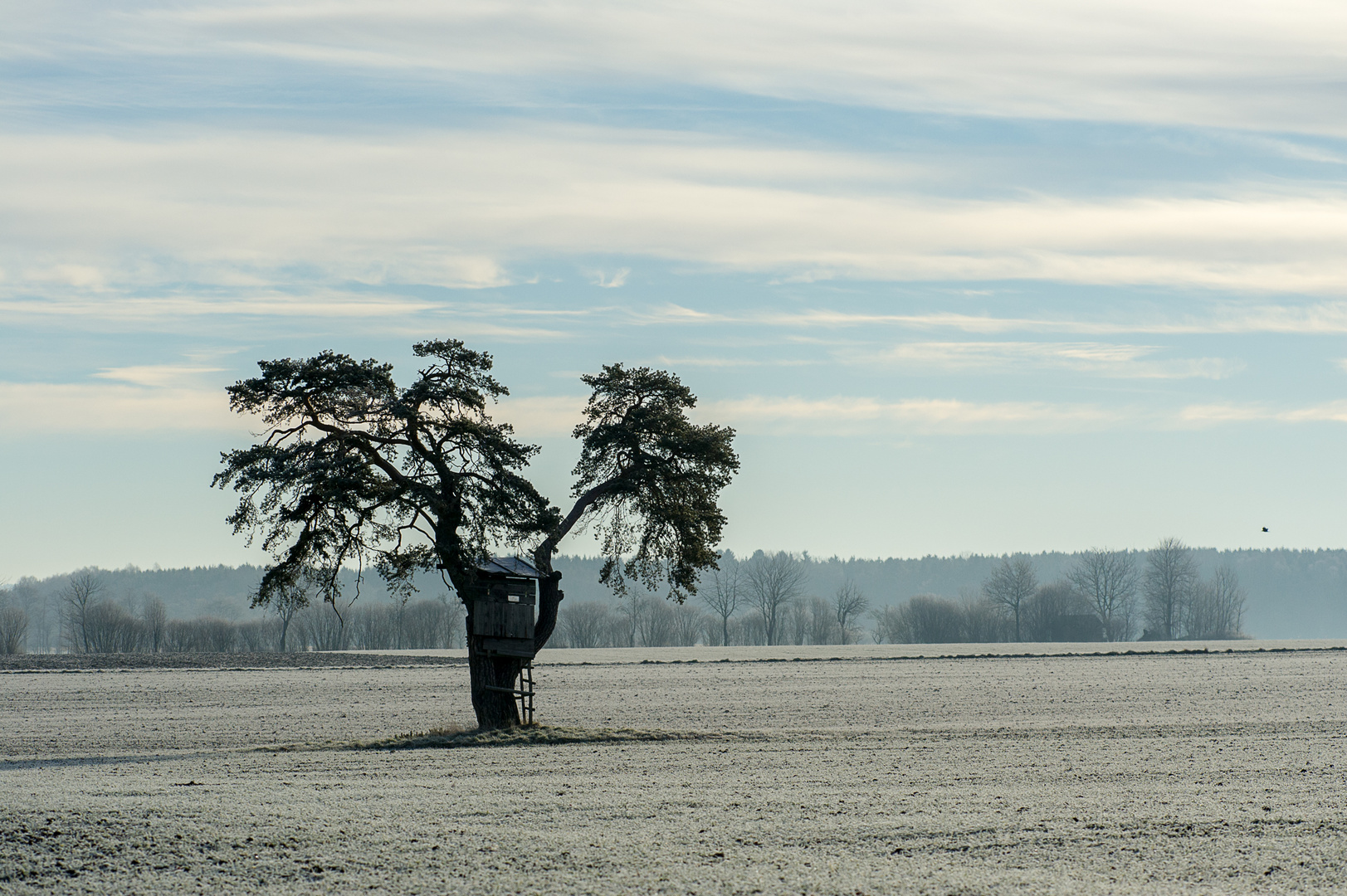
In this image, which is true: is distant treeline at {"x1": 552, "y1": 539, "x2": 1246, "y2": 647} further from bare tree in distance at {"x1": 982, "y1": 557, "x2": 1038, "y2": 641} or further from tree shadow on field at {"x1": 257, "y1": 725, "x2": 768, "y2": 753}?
tree shadow on field at {"x1": 257, "y1": 725, "x2": 768, "y2": 753}

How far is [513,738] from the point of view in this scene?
25688 millimetres

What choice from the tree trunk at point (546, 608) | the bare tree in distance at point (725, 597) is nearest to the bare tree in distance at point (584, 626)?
the bare tree in distance at point (725, 597)

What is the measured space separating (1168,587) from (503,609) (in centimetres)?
15149

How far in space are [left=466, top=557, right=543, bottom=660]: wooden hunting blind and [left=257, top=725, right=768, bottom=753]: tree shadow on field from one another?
1.88 metres

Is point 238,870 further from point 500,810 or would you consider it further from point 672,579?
point 672,579

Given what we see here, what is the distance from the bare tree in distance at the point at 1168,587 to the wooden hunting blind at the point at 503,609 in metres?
147

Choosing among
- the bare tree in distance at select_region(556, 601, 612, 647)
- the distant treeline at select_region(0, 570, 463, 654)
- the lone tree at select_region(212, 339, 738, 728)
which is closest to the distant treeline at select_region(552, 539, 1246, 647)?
the bare tree in distance at select_region(556, 601, 612, 647)

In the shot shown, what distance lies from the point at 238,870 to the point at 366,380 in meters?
15.7

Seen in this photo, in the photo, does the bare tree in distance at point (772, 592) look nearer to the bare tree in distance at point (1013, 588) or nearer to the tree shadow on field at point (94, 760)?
the bare tree in distance at point (1013, 588)

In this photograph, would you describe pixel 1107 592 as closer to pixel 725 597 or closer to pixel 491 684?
pixel 725 597

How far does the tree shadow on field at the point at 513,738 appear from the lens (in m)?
24.8

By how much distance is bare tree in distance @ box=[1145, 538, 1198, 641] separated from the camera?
529 feet

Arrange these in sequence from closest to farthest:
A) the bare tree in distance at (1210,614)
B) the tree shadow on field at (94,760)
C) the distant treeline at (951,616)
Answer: the tree shadow on field at (94,760) → the distant treeline at (951,616) → the bare tree in distance at (1210,614)

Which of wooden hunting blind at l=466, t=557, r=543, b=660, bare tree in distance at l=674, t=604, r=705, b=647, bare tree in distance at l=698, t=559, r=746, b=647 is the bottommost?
bare tree in distance at l=674, t=604, r=705, b=647
